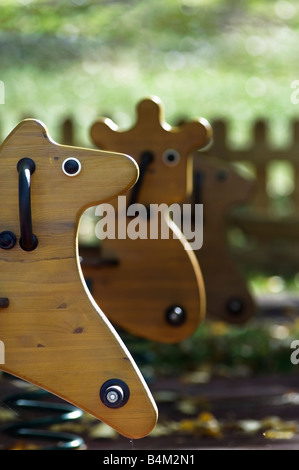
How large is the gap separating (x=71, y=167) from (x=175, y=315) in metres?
1.16

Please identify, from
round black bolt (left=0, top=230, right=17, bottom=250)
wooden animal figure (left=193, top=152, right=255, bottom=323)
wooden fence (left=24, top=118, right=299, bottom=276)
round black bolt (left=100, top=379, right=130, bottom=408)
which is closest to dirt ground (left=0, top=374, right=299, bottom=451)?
wooden animal figure (left=193, top=152, right=255, bottom=323)

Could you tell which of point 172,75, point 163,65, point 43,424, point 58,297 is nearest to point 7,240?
point 58,297

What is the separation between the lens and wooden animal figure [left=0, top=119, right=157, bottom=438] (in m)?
2.28

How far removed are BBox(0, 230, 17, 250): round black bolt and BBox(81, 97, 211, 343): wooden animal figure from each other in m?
0.95

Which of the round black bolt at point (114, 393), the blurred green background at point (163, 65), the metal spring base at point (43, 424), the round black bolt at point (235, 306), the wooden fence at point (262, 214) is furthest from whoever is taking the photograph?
the blurred green background at point (163, 65)

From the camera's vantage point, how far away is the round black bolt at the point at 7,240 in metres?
2.30

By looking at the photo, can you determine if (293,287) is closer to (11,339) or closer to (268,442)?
(268,442)

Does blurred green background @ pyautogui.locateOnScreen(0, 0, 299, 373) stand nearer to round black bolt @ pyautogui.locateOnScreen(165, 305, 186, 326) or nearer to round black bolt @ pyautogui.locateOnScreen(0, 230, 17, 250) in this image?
round black bolt @ pyautogui.locateOnScreen(165, 305, 186, 326)

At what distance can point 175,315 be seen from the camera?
328cm

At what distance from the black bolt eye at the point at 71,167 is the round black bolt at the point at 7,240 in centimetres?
23

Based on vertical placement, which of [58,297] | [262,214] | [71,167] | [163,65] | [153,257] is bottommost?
[58,297]

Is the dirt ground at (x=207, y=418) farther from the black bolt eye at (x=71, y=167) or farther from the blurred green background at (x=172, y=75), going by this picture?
the blurred green background at (x=172, y=75)

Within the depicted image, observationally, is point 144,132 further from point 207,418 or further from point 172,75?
point 172,75

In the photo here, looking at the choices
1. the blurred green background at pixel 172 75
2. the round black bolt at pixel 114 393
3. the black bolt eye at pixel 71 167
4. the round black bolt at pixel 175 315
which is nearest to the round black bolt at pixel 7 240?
the black bolt eye at pixel 71 167
